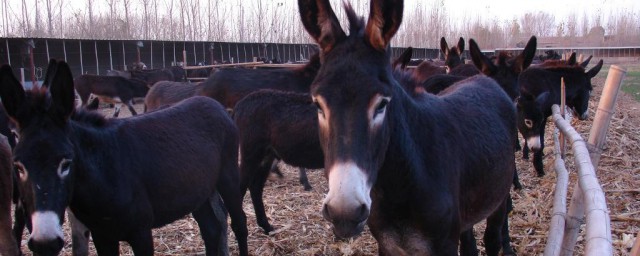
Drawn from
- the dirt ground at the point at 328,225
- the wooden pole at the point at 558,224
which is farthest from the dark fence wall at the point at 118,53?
the wooden pole at the point at 558,224

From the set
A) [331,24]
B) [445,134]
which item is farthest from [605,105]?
[331,24]

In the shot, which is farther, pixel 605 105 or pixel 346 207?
pixel 605 105

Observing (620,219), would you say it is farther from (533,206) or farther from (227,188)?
(227,188)

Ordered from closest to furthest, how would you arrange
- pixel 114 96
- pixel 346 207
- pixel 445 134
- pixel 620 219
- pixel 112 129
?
pixel 346 207
pixel 445 134
pixel 112 129
pixel 620 219
pixel 114 96

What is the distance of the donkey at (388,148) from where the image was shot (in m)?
1.78

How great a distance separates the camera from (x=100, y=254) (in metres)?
3.17

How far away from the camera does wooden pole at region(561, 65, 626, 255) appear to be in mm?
3008

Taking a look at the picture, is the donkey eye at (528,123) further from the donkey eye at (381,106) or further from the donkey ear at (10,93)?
the donkey ear at (10,93)

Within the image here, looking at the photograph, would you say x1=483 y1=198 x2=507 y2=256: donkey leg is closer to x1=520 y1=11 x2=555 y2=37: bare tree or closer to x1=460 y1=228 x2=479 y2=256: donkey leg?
x1=460 y1=228 x2=479 y2=256: donkey leg

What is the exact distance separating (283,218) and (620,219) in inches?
144

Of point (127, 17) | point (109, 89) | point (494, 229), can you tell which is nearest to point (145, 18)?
point (127, 17)

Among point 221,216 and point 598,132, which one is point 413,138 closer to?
point 598,132

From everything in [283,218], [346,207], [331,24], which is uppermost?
[331,24]

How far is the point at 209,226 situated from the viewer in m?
4.28
